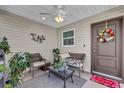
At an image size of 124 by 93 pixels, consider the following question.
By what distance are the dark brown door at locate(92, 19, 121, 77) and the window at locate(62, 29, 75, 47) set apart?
3.71 ft

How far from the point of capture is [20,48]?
3.48 metres

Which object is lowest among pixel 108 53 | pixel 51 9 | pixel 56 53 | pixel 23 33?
pixel 56 53

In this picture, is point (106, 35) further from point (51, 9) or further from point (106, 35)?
point (51, 9)

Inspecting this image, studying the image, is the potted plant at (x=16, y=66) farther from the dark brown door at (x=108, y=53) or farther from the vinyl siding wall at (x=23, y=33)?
the dark brown door at (x=108, y=53)

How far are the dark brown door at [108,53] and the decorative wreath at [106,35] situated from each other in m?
0.11

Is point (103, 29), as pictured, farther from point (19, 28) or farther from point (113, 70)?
point (19, 28)

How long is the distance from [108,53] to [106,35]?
638 mm

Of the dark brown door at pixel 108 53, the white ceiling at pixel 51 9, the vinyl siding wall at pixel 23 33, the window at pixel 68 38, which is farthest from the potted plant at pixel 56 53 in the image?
the white ceiling at pixel 51 9

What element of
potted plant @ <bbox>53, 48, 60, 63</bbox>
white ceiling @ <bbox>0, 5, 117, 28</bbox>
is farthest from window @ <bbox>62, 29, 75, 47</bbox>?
white ceiling @ <bbox>0, 5, 117, 28</bbox>

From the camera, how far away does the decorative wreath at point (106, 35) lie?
115 inches

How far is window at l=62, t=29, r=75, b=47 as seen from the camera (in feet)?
14.3

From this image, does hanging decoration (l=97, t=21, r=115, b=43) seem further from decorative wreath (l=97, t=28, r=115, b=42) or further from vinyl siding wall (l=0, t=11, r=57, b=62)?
vinyl siding wall (l=0, t=11, r=57, b=62)

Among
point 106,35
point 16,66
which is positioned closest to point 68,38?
point 106,35

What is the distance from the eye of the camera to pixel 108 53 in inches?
121
